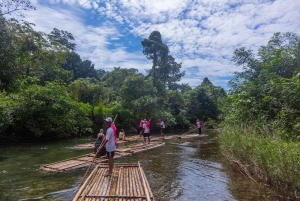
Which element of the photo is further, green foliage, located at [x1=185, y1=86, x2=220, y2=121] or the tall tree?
the tall tree

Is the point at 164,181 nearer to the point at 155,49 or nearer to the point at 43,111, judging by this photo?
the point at 43,111

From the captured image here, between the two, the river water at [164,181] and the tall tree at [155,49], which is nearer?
the river water at [164,181]

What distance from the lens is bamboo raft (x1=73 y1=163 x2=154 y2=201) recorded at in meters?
4.77

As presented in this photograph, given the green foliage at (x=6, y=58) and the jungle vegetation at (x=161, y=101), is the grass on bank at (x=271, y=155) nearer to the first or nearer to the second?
the jungle vegetation at (x=161, y=101)

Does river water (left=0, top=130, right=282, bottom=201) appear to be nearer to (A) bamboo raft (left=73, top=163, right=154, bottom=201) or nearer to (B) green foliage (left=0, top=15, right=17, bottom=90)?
(A) bamboo raft (left=73, top=163, right=154, bottom=201)

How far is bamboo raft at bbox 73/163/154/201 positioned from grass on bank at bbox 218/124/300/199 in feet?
9.85

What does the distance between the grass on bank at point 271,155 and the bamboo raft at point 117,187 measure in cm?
300

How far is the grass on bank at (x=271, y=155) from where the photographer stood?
5.00 meters

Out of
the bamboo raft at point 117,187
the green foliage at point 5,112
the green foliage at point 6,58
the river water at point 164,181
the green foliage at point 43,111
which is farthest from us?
the green foliage at point 43,111

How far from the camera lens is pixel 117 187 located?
5559 millimetres

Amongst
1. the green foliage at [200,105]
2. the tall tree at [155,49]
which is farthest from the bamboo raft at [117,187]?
the tall tree at [155,49]

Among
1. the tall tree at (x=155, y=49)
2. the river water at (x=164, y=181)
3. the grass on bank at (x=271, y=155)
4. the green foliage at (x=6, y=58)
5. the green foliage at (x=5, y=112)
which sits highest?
the tall tree at (x=155, y=49)

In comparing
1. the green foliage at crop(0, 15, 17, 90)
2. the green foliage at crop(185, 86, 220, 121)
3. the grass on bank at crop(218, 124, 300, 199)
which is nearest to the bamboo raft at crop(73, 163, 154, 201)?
the grass on bank at crop(218, 124, 300, 199)

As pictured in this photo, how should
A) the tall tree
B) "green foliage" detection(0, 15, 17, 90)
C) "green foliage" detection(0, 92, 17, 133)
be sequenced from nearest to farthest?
"green foliage" detection(0, 15, 17, 90), "green foliage" detection(0, 92, 17, 133), the tall tree
